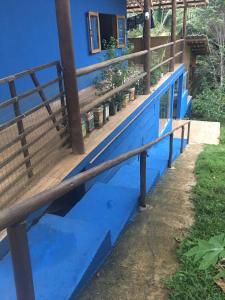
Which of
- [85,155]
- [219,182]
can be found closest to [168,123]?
[219,182]

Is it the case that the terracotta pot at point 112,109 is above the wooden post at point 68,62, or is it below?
below

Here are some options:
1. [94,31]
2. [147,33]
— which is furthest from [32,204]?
[94,31]

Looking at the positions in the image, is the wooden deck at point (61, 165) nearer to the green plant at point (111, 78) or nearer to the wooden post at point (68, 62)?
the wooden post at point (68, 62)

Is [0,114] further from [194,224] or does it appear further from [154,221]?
[194,224]

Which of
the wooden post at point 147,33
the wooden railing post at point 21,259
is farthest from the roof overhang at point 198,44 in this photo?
A: the wooden railing post at point 21,259

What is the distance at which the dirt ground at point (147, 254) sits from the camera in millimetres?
2541

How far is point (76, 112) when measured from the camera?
12.4 feet

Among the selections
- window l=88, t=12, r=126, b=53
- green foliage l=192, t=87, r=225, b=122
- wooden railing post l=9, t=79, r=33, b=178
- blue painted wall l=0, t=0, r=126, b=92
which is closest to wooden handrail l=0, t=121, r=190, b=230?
wooden railing post l=9, t=79, r=33, b=178

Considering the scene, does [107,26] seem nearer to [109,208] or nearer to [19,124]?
[19,124]

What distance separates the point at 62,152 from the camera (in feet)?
13.2

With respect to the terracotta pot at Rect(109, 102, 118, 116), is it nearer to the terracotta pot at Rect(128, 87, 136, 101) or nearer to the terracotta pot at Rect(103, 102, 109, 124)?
the terracotta pot at Rect(103, 102, 109, 124)

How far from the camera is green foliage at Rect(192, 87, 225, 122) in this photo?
17750mm

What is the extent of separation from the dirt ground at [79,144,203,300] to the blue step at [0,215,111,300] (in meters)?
0.13

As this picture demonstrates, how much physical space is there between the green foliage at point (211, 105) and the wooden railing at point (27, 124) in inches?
596
